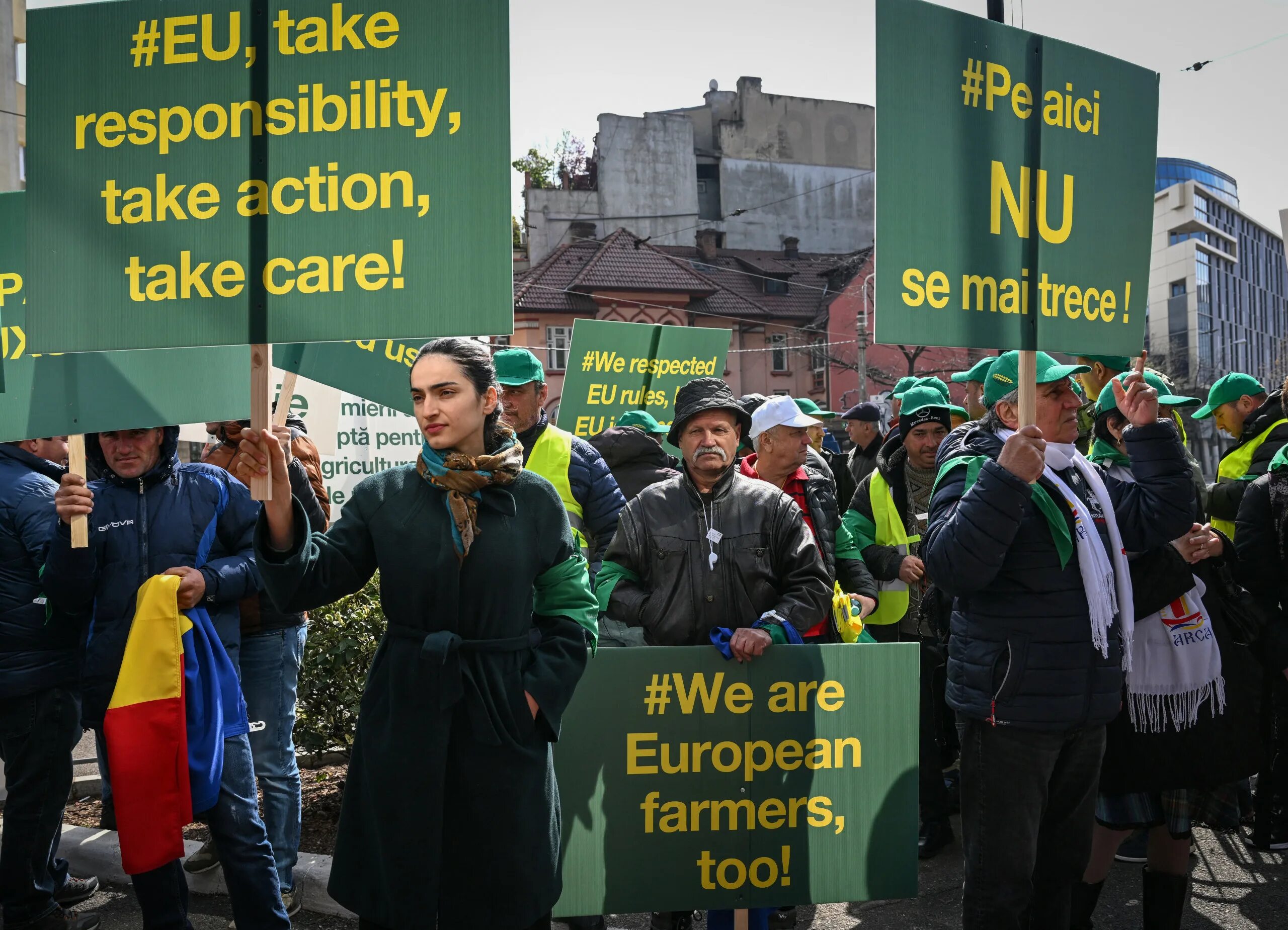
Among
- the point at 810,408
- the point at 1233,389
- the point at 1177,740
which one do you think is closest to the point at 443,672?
the point at 1177,740

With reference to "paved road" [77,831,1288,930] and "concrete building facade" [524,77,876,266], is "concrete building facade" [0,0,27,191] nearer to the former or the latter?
"paved road" [77,831,1288,930]

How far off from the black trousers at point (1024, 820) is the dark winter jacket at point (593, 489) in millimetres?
2047

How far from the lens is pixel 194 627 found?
3918 millimetres

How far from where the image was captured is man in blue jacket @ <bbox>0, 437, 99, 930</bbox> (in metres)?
4.36

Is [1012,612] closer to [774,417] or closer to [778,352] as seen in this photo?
[774,417]

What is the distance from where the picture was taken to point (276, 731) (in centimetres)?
469

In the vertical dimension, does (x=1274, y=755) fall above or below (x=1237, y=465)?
below

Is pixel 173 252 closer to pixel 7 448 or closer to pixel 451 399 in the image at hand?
pixel 451 399

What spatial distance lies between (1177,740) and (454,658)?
9.38 feet

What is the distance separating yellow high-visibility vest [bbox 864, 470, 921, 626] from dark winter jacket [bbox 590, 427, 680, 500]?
49.3 inches

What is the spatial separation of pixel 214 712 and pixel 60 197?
1.76 meters

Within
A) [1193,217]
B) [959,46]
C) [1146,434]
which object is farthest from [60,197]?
[1193,217]

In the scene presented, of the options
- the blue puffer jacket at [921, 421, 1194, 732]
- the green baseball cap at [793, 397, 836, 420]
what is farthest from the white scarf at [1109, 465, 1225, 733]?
the green baseball cap at [793, 397, 836, 420]

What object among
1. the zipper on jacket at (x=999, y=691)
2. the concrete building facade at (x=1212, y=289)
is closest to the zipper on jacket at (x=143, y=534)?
the zipper on jacket at (x=999, y=691)
